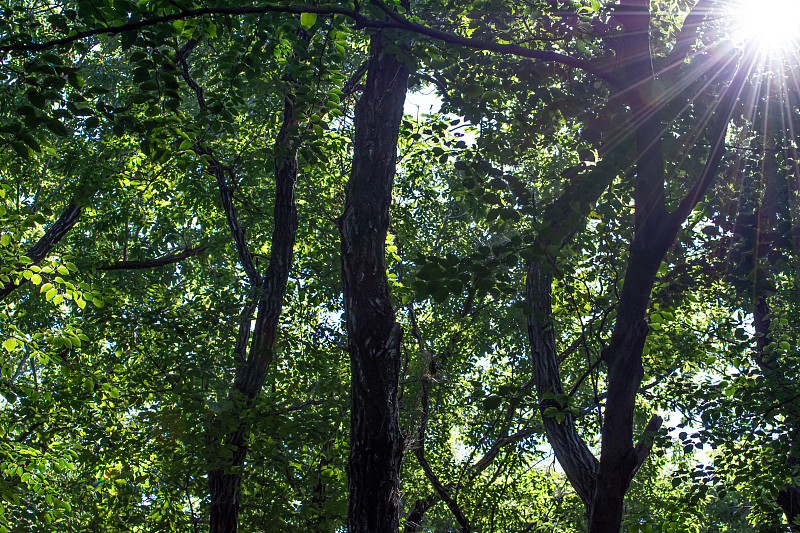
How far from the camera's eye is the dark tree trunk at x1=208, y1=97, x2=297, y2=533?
223 inches

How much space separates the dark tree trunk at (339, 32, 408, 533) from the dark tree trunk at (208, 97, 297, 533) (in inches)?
49.3

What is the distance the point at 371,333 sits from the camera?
4078 millimetres

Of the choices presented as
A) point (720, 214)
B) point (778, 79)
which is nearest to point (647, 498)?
point (720, 214)

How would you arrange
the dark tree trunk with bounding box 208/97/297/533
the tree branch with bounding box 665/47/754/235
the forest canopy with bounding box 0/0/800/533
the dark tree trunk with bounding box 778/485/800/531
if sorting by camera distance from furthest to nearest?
the dark tree trunk with bounding box 778/485/800/531, the dark tree trunk with bounding box 208/97/297/533, the forest canopy with bounding box 0/0/800/533, the tree branch with bounding box 665/47/754/235

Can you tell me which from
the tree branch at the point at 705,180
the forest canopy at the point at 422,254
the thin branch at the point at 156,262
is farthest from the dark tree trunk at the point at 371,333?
the thin branch at the point at 156,262

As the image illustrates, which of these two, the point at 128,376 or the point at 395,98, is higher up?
the point at 395,98

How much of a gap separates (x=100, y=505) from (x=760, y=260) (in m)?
8.73

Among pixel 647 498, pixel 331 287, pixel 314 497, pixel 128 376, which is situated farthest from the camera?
pixel 647 498

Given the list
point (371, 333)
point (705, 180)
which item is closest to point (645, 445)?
point (705, 180)

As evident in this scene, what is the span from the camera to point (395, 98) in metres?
4.86

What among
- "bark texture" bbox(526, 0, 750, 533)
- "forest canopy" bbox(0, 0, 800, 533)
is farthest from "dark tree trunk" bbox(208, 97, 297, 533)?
"bark texture" bbox(526, 0, 750, 533)

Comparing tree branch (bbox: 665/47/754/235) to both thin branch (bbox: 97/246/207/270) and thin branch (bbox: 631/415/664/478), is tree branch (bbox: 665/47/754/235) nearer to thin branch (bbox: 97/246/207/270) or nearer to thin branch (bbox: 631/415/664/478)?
thin branch (bbox: 631/415/664/478)

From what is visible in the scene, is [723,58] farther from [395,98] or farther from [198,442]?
[198,442]

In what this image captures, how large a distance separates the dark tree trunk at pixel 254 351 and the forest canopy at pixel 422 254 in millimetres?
34
